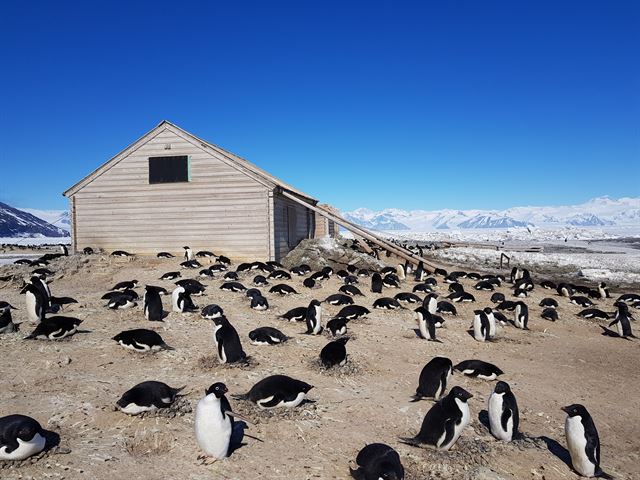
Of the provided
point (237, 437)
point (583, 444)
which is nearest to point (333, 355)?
point (237, 437)

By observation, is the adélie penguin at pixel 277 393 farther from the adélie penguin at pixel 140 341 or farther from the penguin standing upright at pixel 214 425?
the adélie penguin at pixel 140 341

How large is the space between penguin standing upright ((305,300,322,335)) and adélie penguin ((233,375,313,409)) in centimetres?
419

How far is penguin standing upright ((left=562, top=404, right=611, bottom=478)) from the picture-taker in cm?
570

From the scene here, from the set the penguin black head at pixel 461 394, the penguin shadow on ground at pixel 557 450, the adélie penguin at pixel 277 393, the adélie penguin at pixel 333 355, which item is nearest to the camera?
the penguin black head at pixel 461 394

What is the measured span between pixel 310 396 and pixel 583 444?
3.93 meters

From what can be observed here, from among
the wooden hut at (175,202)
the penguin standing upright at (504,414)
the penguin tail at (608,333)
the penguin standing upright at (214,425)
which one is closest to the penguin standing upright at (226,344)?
the penguin standing upright at (214,425)

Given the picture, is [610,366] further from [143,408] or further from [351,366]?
[143,408]

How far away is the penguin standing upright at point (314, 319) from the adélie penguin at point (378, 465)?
19.2 ft

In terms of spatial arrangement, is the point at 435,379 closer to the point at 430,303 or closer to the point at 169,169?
the point at 430,303

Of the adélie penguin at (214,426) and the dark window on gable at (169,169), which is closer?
the adélie penguin at (214,426)

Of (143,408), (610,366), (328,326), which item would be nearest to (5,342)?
(143,408)

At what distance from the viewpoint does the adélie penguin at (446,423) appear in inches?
227

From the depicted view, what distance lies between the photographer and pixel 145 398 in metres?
6.17

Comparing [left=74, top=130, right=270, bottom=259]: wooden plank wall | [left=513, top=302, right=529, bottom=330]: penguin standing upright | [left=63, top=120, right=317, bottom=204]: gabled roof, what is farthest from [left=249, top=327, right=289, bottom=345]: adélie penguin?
[left=63, top=120, right=317, bottom=204]: gabled roof
